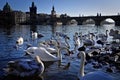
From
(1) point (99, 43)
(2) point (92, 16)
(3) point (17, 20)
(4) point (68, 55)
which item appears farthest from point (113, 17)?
(4) point (68, 55)

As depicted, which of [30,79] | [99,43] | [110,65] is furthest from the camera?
[99,43]

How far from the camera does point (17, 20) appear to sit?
177 m

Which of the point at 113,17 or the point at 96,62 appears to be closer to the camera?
the point at 96,62

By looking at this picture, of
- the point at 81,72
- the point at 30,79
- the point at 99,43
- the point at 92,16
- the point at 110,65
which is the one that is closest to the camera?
the point at 81,72

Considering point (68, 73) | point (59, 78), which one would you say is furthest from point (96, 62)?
point (59, 78)

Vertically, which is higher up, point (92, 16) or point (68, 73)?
point (92, 16)

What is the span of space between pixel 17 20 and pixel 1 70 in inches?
6446

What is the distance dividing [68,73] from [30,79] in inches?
102

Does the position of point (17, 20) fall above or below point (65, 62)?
above

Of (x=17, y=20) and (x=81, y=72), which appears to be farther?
(x=17, y=20)

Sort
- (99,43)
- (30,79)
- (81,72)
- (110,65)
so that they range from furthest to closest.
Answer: (99,43) → (110,65) → (30,79) → (81,72)

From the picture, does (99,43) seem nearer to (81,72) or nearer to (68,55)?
(68,55)

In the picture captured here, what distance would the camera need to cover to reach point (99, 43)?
3177 centimetres

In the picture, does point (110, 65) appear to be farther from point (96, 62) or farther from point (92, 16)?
point (92, 16)
